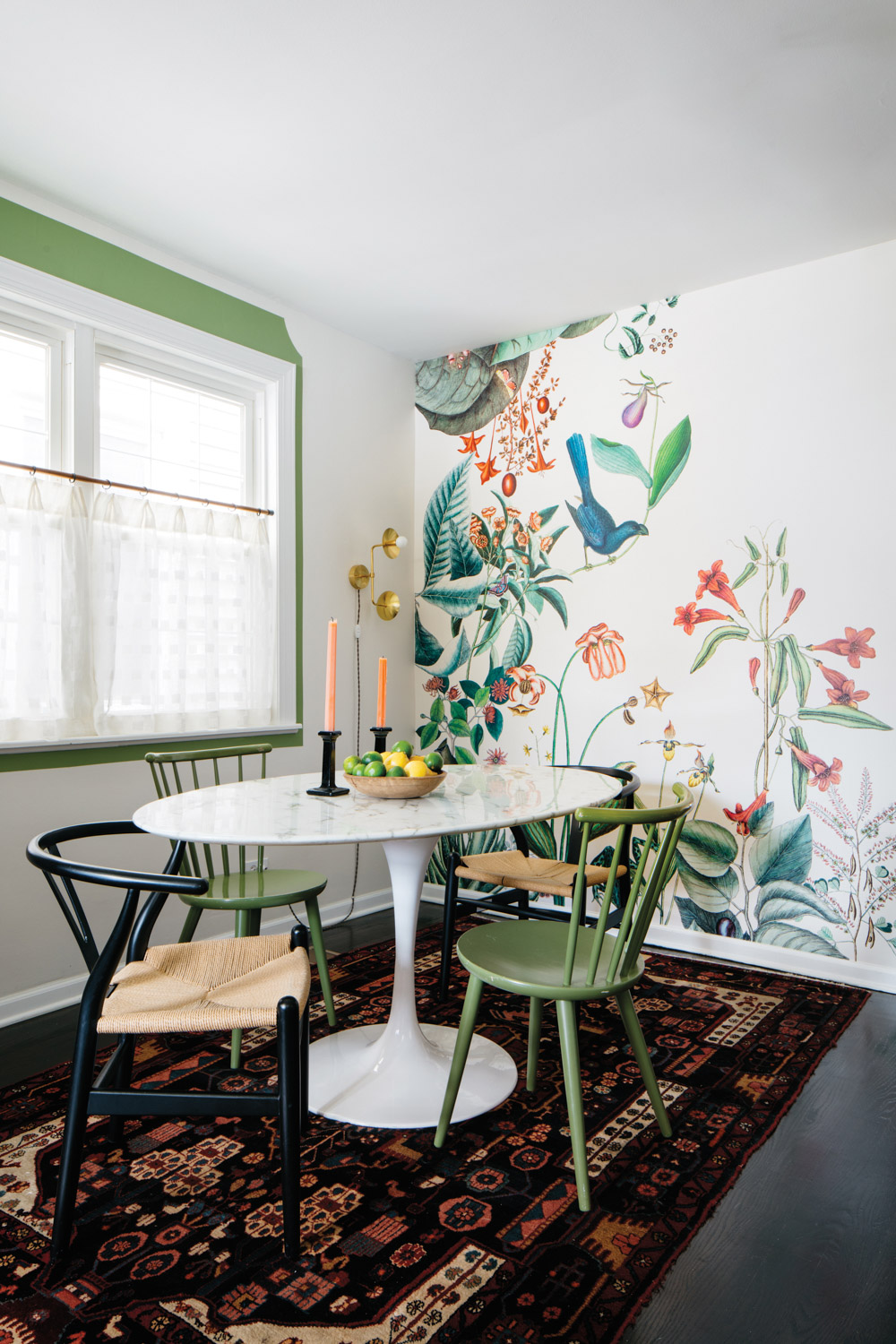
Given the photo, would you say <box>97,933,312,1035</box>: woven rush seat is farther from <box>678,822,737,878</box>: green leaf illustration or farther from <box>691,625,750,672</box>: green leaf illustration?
<box>691,625,750,672</box>: green leaf illustration

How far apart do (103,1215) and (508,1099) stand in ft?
3.16

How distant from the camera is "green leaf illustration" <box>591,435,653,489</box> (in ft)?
12.1

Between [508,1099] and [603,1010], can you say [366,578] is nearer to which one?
[603,1010]

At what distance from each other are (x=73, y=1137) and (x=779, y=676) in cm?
276

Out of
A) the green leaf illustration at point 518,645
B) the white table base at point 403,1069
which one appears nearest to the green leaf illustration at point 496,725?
the green leaf illustration at point 518,645

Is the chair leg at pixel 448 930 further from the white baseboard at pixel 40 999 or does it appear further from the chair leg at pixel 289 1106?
the chair leg at pixel 289 1106

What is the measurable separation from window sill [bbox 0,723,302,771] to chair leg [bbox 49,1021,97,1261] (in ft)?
4.68

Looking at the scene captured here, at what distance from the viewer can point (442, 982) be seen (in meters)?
2.91

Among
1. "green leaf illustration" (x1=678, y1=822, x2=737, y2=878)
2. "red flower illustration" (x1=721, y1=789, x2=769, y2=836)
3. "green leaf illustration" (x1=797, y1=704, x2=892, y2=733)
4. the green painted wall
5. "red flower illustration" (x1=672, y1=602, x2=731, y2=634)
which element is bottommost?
"green leaf illustration" (x1=678, y1=822, x2=737, y2=878)

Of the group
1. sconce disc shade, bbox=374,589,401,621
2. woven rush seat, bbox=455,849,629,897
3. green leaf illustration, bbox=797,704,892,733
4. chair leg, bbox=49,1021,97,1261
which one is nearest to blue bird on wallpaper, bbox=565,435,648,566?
sconce disc shade, bbox=374,589,401,621

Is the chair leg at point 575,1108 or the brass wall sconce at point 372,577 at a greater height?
the brass wall sconce at point 372,577

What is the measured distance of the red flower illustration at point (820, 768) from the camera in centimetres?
323

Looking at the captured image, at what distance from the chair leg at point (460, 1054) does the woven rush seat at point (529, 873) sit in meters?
0.78

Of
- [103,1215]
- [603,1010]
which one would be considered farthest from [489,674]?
[103,1215]
